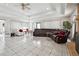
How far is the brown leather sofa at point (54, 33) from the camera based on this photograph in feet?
15.8

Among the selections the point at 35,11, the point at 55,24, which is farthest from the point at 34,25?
the point at 55,24

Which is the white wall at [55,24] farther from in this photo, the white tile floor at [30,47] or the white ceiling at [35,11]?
the white tile floor at [30,47]

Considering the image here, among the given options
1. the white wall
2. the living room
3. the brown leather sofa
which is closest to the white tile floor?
the living room

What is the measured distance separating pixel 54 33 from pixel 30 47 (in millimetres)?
813

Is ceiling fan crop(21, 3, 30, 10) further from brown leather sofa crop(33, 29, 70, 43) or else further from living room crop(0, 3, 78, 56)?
brown leather sofa crop(33, 29, 70, 43)

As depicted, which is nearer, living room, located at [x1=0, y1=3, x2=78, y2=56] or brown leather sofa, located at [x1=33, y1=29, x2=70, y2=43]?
living room, located at [x1=0, y1=3, x2=78, y2=56]

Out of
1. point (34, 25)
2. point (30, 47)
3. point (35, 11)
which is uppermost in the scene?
point (35, 11)

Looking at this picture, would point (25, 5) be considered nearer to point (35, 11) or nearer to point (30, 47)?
point (35, 11)

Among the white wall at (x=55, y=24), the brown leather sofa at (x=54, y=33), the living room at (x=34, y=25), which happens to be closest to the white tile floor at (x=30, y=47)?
the living room at (x=34, y=25)

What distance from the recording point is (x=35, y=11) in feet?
15.5

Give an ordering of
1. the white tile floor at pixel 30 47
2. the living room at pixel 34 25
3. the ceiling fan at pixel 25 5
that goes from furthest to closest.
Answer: the white tile floor at pixel 30 47, the living room at pixel 34 25, the ceiling fan at pixel 25 5

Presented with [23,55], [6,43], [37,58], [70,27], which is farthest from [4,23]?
[70,27]

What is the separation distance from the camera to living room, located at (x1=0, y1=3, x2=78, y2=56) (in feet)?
15.2

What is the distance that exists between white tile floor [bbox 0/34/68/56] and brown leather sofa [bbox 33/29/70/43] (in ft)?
0.42
